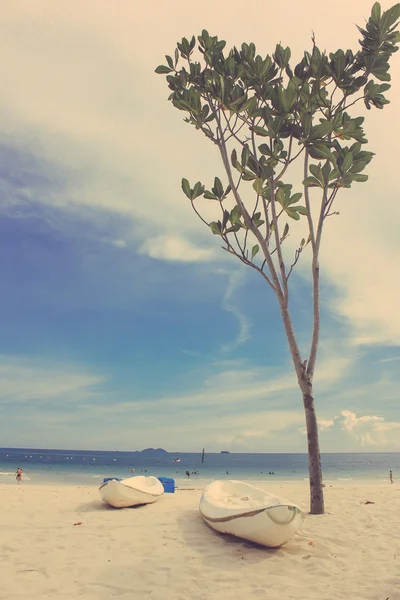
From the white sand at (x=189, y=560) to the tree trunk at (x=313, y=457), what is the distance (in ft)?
1.17

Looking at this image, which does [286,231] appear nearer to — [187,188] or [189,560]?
[187,188]

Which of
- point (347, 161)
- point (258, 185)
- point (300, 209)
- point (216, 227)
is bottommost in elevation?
point (216, 227)

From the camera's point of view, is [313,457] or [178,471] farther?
[178,471]

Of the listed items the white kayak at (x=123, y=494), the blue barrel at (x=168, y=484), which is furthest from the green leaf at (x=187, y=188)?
the blue barrel at (x=168, y=484)

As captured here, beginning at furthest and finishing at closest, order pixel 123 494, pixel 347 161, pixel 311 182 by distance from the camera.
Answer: pixel 123 494 → pixel 311 182 → pixel 347 161

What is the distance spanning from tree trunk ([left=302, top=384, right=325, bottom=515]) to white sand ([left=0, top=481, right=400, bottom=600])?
14.0 inches

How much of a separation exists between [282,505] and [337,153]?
21.7 feet

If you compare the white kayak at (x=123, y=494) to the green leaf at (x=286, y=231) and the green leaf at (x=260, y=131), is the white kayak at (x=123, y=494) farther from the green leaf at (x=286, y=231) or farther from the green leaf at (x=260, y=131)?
the green leaf at (x=260, y=131)

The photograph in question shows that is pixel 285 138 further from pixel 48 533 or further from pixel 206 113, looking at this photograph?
pixel 48 533

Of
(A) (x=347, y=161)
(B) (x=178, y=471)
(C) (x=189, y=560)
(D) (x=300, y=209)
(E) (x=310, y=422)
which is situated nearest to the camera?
(C) (x=189, y=560)

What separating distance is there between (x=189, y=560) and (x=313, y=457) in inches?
145

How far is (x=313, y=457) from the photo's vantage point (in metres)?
8.43

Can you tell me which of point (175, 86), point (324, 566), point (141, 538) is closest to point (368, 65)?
point (175, 86)

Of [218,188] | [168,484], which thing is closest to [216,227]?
[218,188]
